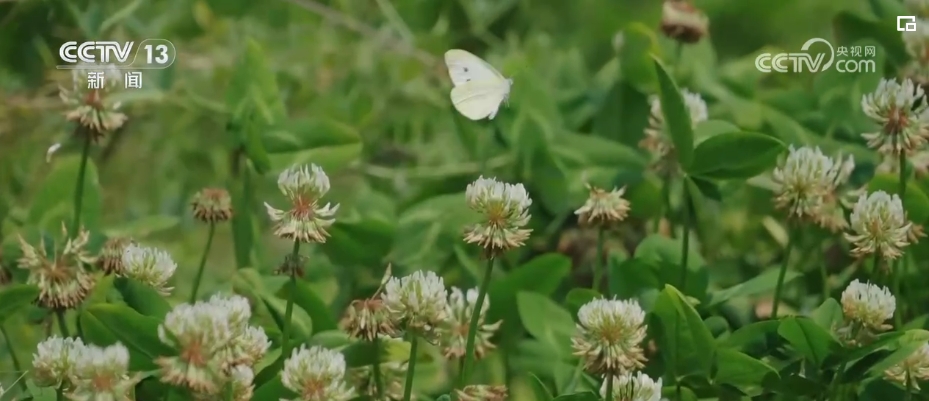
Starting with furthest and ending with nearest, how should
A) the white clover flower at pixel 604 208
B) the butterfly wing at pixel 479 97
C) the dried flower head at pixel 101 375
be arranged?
the butterfly wing at pixel 479 97 < the white clover flower at pixel 604 208 < the dried flower head at pixel 101 375

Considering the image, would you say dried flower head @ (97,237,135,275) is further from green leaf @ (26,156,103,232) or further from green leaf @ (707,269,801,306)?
green leaf @ (707,269,801,306)

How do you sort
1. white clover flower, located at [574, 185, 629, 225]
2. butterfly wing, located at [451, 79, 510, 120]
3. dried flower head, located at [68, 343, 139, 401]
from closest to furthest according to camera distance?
dried flower head, located at [68, 343, 139, 401]
white clover flower, located at [574, 185, 629, 225]
butterfly wing, located at [451, 79, 510, 120]

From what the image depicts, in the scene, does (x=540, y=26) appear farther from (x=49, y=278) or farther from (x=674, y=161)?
(x=49, y=278)

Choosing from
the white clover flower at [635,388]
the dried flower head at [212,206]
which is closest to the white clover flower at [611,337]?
the white clover flower at [635,388]

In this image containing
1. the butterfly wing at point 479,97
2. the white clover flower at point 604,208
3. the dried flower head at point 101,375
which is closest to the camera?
the dried flower head at point 101,375

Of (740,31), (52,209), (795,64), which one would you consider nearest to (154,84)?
(52,209)

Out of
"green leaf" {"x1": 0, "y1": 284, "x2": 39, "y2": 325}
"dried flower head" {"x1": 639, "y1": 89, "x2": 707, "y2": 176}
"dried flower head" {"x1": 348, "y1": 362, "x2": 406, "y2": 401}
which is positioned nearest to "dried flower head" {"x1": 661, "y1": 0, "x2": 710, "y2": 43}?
"dried flower head" {"x1": 639, "y1": 89, "x2": 707, "y2": 176}

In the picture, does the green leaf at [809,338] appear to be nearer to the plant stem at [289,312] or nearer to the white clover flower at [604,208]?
the white clover flower at [604,208]
